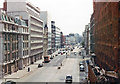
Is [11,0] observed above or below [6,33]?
above

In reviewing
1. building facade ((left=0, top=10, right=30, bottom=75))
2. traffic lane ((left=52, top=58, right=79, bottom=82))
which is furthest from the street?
building facade ((left=0, top=10, right=30, bottom=75))

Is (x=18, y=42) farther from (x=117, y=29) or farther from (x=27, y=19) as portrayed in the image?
(x=117, y=29)

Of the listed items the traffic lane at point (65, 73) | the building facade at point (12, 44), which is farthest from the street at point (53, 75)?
the building facade at point (12, 44)

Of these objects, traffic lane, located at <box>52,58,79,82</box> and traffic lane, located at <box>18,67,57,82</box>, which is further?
traffic lane, located at <box>52,58,79,82</box>

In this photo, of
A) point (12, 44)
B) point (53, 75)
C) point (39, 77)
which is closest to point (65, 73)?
point (53, 75)

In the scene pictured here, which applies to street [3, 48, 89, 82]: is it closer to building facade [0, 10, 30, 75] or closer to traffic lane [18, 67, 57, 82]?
traffic lane [18, 67, 57, 82]

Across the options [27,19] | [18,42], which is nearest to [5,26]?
[18,42]

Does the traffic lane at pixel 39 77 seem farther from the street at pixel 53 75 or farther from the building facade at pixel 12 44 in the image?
the building facade at pixel 12 44

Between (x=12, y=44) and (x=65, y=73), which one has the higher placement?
(x=12, y=44)

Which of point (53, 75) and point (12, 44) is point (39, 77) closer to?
point (53, 75)

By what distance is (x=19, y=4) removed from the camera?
2955 inches

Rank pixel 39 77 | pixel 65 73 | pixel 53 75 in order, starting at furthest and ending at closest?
pixel 65 73 < pixel 53 75 < pixel 39 77

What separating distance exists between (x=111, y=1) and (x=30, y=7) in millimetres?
54647

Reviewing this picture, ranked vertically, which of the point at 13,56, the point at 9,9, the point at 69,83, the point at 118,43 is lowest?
the point at 69,83
